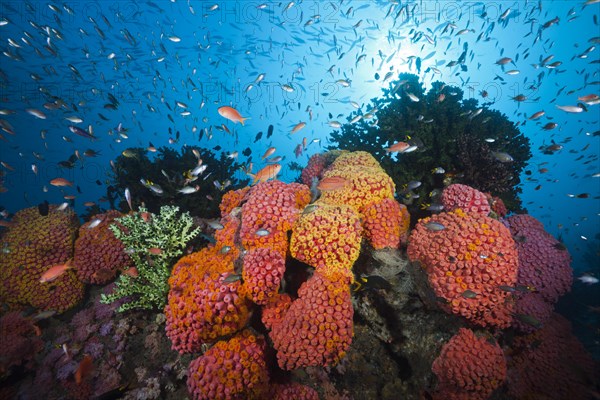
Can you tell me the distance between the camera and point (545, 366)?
222 inches

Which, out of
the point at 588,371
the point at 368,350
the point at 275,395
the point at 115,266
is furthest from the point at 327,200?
the point at 588,371

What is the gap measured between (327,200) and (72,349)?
596 cm

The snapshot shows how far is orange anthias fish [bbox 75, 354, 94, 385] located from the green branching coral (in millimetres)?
946

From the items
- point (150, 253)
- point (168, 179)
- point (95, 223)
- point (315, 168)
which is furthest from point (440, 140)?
point (95, 223)

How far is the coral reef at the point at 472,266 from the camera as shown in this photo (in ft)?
Result: 12.7

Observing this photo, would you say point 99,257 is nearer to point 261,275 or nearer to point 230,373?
point 230,373

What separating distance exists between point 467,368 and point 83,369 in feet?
21.3

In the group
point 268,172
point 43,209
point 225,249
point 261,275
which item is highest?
point 268,172

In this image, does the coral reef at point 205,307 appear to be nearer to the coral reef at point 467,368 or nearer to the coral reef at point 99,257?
the coral reef at point 99,257

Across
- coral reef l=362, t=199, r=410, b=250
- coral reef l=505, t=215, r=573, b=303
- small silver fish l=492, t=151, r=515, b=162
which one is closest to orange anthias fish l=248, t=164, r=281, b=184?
coral reef l=362, t=199, r=410, b=250

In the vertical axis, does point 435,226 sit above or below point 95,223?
above

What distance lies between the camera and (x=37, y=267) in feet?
20.1

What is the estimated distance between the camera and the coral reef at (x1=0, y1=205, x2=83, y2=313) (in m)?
6.03

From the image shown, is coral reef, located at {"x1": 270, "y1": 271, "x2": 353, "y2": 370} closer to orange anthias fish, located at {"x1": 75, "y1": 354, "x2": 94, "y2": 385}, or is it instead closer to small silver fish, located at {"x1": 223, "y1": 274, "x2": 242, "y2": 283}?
small silver fish, located at {"x1": 223, "y1": 274, "x2": 242, "y2": 283}
